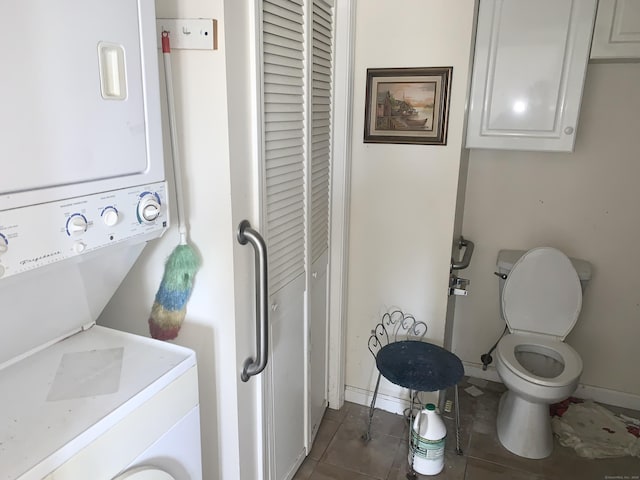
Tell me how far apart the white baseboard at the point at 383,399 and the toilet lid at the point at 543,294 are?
0.55m

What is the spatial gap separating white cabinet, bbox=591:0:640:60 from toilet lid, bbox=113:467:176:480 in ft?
6.95

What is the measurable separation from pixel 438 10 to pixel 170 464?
6.07 ft

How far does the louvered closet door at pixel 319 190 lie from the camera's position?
69.9 inches

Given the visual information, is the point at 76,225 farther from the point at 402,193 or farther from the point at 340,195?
the point at 402,193

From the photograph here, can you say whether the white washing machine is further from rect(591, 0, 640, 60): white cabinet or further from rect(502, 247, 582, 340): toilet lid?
rect(591, 0, 640, 60): white cabinet

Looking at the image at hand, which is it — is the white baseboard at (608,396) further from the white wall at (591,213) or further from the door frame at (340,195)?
the door frame at (340,195)

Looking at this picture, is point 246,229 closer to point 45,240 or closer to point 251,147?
point 251,147

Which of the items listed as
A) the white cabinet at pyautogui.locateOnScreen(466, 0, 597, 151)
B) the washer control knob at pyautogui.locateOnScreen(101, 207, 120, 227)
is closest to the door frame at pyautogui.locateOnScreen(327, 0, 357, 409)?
the white cabinet at pyautogui.locateOnScreen(466, 0, 597, 151)

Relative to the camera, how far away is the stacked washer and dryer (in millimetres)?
759

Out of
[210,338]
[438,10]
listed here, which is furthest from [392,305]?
[438,10]

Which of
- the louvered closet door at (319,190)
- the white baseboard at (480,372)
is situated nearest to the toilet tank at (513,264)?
the white baseboard at (480,372)

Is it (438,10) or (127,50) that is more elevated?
(438,10)

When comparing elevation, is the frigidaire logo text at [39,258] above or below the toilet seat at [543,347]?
above

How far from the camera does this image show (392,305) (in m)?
2.31
